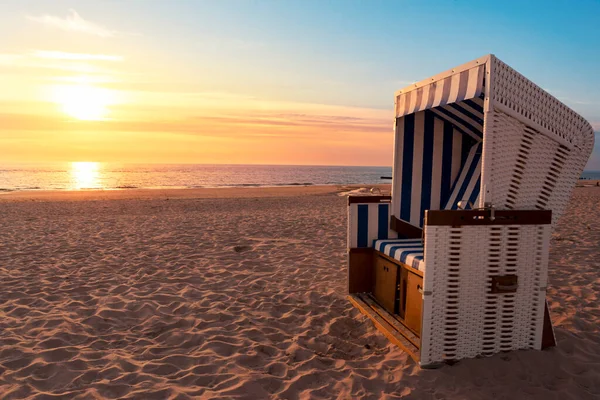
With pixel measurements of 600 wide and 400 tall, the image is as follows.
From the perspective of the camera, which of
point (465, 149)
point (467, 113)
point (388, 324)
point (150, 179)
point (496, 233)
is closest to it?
point (496, 233)

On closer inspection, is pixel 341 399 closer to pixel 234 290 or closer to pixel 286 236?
pixel 234 290

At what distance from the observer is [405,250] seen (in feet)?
12.9

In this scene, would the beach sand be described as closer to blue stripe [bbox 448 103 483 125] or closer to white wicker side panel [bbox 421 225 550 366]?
white wicker side panel [bbox 421 225 550 366]

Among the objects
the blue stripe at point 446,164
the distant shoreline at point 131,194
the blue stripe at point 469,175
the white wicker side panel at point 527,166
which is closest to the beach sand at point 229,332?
the white wicker side panel at point 527,166

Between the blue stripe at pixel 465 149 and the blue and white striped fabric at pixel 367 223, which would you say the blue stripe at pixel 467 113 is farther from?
the blue and white striped fabric at pixel 367 223

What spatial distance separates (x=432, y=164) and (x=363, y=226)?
3.46ft

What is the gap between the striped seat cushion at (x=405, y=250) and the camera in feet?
11.7

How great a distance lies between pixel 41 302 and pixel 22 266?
6.47ft

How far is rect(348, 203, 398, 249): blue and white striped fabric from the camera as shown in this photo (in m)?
4.71

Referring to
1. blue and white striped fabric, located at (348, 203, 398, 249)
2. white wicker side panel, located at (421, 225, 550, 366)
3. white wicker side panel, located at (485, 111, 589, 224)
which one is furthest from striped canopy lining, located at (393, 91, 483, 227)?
white wicker side panel, located at (421, 225, 550, 366)

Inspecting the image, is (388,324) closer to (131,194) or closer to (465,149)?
(465,149)

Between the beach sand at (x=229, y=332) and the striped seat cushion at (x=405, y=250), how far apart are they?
0.72m

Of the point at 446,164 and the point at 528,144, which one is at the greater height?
the point at 528,144

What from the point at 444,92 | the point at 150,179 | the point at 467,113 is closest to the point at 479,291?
the point at 444,92
